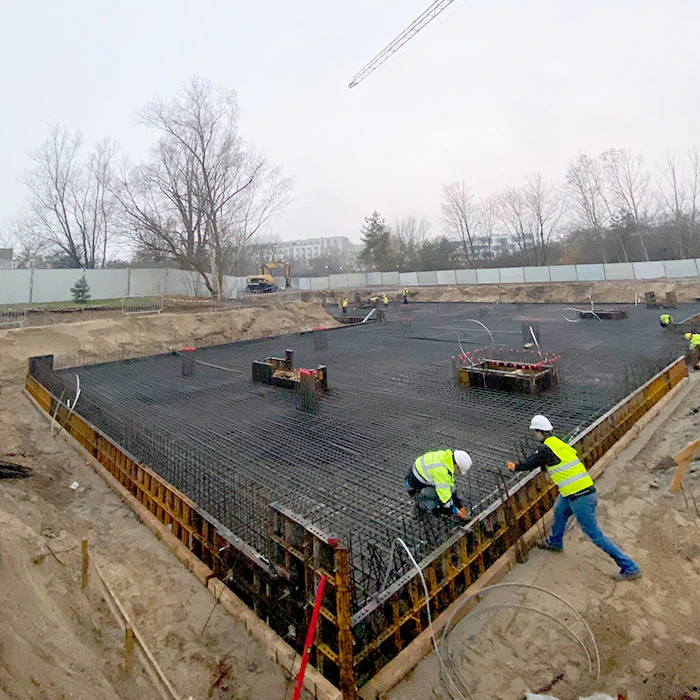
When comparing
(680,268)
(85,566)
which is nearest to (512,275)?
(680,268)

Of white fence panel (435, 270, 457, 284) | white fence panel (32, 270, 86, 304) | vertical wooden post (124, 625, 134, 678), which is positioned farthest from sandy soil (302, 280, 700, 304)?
vertical wooden post (124, 625, 134, 678)

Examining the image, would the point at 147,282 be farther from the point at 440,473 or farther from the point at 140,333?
the point at 440,473

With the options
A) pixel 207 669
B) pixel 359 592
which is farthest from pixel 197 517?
pixel 359 592

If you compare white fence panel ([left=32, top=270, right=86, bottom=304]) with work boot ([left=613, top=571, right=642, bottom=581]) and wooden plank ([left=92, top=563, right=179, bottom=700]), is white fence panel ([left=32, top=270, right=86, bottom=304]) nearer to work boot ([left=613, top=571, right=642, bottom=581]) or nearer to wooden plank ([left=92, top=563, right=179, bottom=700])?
wooden plank ([left=92, top=563, right=179, bottom=700])

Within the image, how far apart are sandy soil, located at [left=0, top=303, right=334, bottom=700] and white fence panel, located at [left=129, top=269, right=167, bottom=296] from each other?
17.7 m

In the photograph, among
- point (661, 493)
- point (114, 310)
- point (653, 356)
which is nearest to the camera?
point (661, 493)

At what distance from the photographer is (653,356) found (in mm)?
11203

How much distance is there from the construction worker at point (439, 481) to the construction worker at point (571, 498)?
604mm

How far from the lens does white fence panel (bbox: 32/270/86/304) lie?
19500 millimetres

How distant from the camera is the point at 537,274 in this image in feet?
119

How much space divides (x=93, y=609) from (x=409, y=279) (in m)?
42.2

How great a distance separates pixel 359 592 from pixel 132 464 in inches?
141

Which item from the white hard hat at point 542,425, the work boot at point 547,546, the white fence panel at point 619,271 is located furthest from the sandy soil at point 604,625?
the white fence panel at point 619,271

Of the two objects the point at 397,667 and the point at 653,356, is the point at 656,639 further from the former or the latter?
the point at 653,356
